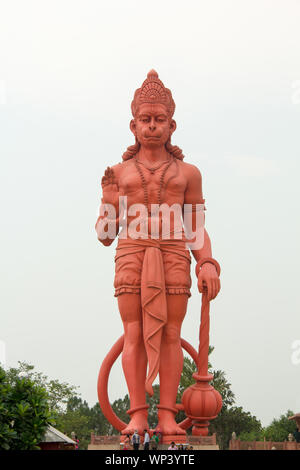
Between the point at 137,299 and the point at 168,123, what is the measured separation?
244 cm

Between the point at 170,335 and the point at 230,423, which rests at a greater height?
the point at 230,423

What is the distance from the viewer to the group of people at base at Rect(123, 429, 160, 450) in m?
8.05

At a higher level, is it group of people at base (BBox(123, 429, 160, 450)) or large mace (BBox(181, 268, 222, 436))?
large mace (BBox(181, 268, 222, 436))

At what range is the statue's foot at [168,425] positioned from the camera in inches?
331

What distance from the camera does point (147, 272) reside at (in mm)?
8586

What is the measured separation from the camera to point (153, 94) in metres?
9.05

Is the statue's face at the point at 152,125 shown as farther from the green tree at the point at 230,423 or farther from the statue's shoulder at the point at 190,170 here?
the green tree at the point at 230,423

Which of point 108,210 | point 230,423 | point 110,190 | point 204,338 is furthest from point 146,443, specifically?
point 230,423

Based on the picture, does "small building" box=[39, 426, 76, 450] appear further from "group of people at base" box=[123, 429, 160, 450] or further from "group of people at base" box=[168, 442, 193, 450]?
"group of people at base" box=[168, 442, 193, 450]

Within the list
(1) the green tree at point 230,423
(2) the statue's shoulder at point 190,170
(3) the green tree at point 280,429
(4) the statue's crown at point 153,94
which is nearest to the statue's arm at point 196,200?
(2) the statue's shoulder at point 190,170

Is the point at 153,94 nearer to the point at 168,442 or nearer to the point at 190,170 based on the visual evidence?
the point at 190,170

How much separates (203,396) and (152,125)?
3.61 meters

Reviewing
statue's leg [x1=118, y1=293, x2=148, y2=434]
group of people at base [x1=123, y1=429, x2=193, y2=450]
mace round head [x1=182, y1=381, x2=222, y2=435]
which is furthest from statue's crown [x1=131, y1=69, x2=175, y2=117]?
group of people at base [x1=123, y1=429, x2=193, y2=450]

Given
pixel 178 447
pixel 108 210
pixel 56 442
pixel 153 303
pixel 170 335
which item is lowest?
pixel 178 447
